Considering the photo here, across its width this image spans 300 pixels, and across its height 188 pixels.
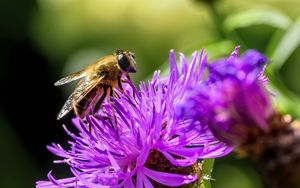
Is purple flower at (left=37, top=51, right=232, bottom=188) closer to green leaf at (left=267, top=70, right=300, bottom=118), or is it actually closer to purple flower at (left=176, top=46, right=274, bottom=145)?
purple flower at (left=176, top=46, right=274, bottom=145)

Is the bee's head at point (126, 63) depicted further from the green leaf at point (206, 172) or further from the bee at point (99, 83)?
the green leaf at point (206, 172)

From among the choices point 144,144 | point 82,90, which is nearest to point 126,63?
point 82,90

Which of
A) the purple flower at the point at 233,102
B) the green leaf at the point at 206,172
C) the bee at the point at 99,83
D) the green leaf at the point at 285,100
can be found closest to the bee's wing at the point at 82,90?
the bee at the point at 99,83

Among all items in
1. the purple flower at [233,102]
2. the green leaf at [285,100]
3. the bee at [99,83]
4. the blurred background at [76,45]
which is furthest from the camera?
the blurred background at [76,45]

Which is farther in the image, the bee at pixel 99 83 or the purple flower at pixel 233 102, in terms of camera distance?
the bee at pixel 99 83

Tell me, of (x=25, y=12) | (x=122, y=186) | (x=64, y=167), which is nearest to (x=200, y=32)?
(x=64, y=167)

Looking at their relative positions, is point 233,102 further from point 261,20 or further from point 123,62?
point 261,20

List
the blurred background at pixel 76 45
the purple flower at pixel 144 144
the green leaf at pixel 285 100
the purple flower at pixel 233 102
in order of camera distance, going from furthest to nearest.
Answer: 1. the blurred background at pixel 76 45
2. the green leaf at pixel 285 100
3. the purple flower at pixel 144 144
4. the purple flower at pixel 233 102
